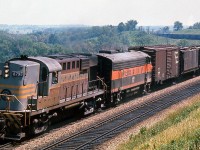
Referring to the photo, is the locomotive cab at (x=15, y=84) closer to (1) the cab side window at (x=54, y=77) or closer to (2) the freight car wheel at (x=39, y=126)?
(2) the freight car wheel at (x=39, y=126)

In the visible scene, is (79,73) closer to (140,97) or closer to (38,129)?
(38,129)

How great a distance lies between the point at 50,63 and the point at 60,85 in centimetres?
179

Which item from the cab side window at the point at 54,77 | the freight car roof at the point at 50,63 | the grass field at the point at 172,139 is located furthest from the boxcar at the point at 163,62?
the cab side window at the point at 54,77

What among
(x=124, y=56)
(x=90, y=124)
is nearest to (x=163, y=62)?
(x=124, y=56)

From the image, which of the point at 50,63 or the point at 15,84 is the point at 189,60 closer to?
the point at 50,63

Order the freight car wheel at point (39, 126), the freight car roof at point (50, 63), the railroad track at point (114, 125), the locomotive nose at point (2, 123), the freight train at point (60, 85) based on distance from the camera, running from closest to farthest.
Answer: the locomotive nose at point (2, 123) < the railroad track at point (114, 125) < the freight train at point (60, 85) < the freight car wheel at point (39, 126) < the freight car roof at point (50, 63)

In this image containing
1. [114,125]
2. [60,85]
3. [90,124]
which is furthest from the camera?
[90,124]

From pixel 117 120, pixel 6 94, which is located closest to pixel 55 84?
pixel 6 94

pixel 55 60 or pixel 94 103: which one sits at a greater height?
pixel 55 60

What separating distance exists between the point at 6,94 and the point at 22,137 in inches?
96.7

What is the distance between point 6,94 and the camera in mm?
20375

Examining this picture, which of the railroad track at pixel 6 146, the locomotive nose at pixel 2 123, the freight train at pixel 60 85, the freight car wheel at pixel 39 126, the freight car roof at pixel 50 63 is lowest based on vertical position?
the railroad track at pixel 6 146

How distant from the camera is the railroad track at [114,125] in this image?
2000 cm

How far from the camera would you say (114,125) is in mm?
24406
